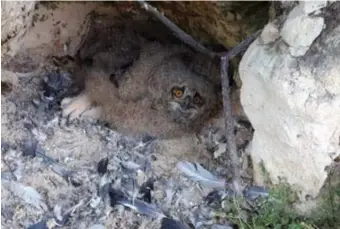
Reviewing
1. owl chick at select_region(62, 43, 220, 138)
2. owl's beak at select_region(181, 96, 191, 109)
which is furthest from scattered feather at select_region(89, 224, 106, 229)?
owl's beak at select_region(181, 96, 191, 109)

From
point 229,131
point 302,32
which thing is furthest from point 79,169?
point 302,32

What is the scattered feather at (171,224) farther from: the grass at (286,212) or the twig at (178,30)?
the twig at (178,30)

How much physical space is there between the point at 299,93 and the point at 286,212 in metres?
0.31

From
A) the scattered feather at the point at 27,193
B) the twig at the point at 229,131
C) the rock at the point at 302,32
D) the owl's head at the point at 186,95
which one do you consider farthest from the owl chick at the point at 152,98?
the rock at the point at 302,32

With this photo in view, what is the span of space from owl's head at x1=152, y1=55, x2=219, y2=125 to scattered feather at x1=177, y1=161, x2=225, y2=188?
0.23 meters

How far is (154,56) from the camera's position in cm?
256

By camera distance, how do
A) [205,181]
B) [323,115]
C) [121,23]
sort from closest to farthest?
[323,115] → [205,181] → [121,23]

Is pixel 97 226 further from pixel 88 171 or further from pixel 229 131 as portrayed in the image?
pixel 229 131

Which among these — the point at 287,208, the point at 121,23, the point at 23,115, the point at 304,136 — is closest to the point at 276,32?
the point at 304,136

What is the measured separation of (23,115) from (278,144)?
0.84 metres

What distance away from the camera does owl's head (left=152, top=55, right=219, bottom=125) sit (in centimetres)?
246

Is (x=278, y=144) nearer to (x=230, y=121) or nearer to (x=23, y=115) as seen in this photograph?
(x=230, y=121)

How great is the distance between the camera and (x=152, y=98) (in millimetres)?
2521

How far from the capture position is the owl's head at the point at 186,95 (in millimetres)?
2465
